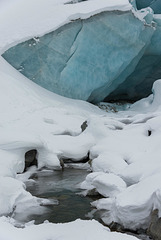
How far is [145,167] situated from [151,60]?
1503cm

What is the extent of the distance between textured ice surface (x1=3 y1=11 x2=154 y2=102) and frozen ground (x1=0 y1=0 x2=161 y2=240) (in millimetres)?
717

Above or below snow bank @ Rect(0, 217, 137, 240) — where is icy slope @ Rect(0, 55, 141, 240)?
below

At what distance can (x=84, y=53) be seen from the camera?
635 inches

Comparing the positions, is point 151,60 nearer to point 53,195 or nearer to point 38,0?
point 38,0

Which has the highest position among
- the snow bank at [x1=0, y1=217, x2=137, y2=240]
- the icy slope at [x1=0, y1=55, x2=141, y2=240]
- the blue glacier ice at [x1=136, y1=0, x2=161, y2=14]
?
the blue glacier ice at [x1=136, y1=0, x2=161, y2=14]

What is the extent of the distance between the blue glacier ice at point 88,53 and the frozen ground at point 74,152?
758mm

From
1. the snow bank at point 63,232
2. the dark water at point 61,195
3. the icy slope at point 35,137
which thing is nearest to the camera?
the snow bank at point 63,232

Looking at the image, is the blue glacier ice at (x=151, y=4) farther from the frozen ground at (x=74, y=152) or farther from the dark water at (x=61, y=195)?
the dark water at (x=61, y=195)

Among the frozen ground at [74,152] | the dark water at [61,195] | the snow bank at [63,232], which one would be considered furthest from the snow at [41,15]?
the snow bank at [63,232]

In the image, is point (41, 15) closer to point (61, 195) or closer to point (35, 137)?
point (35, 137)

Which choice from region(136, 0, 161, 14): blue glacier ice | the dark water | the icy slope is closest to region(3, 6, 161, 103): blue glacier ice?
the icy slope

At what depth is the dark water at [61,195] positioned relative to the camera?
5.35m

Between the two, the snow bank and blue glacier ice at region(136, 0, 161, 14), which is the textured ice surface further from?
the snow bank

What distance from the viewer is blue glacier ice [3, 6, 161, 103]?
15.0 meters
